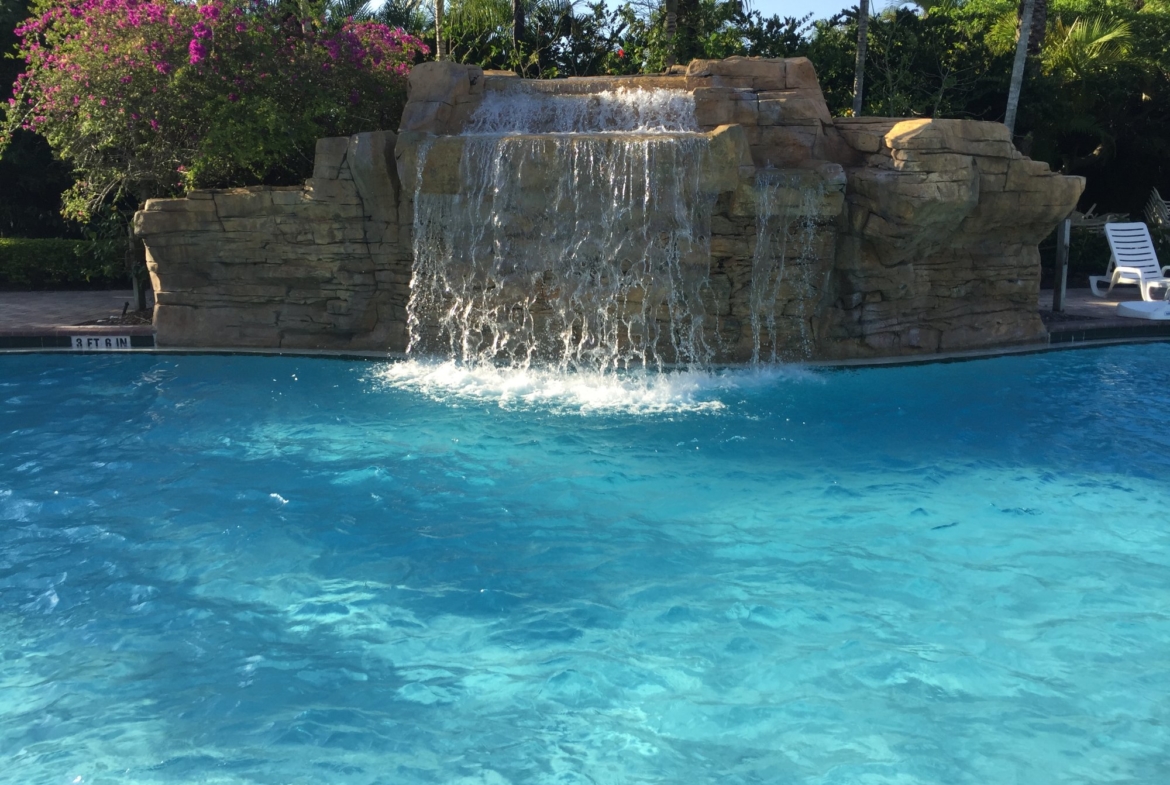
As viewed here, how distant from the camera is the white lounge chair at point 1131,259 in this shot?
40.9 feet

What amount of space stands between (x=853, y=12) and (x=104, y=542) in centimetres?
1389

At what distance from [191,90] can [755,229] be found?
636cm

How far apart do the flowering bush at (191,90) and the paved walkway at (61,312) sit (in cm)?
127

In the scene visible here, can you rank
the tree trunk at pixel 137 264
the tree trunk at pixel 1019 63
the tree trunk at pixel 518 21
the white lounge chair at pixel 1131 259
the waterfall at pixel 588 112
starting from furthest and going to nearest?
the tree trunk at pixel 518 21 < the white lounge chair at pixel 1131 259 < the tree trunk at pixel 1019 63 < the tree trunk at pixel 137 264 < the waterfall at pixel 588 112

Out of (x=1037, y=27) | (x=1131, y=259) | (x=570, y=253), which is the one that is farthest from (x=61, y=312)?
(x=1037, y=27)

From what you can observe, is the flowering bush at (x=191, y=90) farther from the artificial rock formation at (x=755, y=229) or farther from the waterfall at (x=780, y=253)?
the waterfall at (x=780, y=253)

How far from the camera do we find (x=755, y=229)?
365 inches

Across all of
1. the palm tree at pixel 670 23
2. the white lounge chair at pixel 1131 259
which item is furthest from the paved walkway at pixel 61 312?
the white lounge chair at pixel 1131 259

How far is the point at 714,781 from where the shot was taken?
137 inches

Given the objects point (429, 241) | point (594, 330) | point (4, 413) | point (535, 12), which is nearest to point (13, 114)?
point (4, 413)

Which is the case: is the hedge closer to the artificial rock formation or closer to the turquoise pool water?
the artificial rock formation

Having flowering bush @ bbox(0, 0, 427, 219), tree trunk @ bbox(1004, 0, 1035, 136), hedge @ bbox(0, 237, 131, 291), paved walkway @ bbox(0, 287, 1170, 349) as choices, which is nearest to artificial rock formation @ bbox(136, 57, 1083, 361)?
paved walkway @ bbox(0, 287, 1170, 349)

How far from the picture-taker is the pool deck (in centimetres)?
1030

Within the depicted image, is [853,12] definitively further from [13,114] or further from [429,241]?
[13,114]
